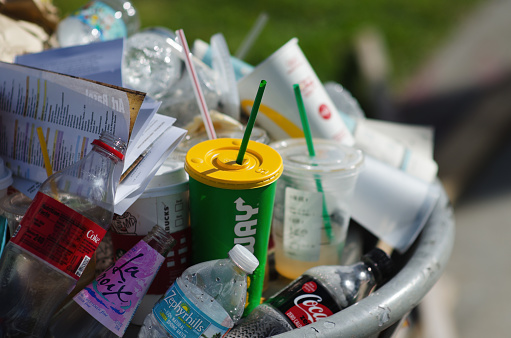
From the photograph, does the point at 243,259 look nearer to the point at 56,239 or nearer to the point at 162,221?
the point at 162,221

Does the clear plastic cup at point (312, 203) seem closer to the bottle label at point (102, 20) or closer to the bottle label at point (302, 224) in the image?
the bottle label at point (302, 224)

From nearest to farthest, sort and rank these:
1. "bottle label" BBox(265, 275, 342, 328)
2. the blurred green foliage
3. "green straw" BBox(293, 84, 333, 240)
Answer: "bottle label" BBox(265, 275, 342, 328) → "green straw" BBox(293, 84, 333, 240) → the blurred green foliage

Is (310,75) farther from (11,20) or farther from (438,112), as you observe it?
(438,112)

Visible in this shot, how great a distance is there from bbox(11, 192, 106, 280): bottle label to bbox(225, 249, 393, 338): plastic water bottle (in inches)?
13.5

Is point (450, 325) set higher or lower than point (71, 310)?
lower

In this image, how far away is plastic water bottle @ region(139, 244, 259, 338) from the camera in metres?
0.97

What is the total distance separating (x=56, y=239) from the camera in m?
0.97

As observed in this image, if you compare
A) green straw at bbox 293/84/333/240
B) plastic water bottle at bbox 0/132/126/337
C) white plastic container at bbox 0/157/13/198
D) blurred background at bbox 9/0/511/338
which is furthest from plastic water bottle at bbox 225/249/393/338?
blurred background at bbox 9/0/511/338

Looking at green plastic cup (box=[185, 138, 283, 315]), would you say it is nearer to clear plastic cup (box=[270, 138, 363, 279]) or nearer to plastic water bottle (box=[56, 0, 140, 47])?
clear plastic cup (box=[270, 138, 363, 279])

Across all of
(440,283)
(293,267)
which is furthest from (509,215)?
(293,267)

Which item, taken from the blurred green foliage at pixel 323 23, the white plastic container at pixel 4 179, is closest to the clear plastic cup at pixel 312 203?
the white plastic container at pixel 4 179

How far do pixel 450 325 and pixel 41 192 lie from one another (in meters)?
2.05

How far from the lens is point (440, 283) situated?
2707mm

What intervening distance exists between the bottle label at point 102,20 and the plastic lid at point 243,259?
836 mm
